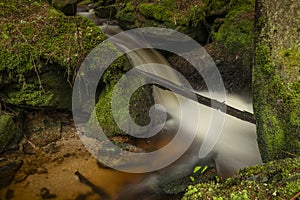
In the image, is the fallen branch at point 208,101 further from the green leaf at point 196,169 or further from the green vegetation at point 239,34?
the green vegetation at point 239,34

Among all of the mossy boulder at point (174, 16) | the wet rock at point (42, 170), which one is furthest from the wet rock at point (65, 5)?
the wet rock at point (42, 170)

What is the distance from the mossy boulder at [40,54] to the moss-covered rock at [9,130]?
0.85 ft

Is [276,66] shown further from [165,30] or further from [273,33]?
[165,30]

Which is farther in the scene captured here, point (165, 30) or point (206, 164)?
point (165, 30)

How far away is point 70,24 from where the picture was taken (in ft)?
17.2

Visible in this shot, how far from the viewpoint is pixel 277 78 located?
3559 millimetres

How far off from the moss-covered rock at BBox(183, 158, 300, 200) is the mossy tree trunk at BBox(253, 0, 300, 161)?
965 mm

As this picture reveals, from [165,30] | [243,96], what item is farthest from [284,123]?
[165,30]

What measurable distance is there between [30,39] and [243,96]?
410 centimetres

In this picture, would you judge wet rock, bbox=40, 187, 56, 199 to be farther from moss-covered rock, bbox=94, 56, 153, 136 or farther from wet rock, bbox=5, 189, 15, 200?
moss-covered rock, bbox=94, 56, 153, 136

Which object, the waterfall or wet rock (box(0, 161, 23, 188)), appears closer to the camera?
wet rock (box(0, 161, 23, 188))

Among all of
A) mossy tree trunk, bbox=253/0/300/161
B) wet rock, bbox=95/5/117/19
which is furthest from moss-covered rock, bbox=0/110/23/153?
wet rock, bbox=95/5/117/19

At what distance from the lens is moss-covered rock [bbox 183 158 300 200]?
7.13 ft

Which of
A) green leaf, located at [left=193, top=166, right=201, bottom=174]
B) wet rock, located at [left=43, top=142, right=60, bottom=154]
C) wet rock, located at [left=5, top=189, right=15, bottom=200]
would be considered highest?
wet rock, located at [left=43, top=142, right=60, bottom=154]
